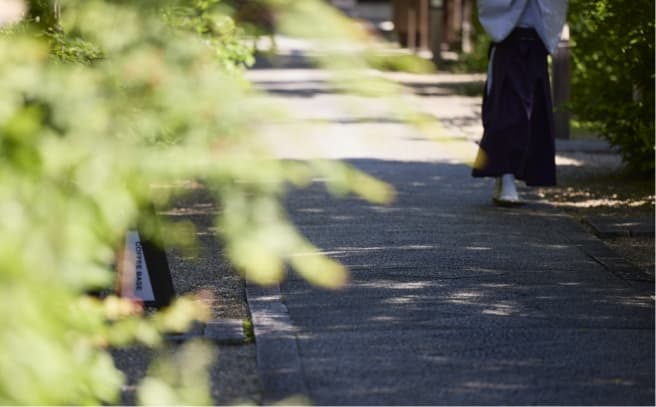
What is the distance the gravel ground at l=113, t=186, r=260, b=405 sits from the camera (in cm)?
512

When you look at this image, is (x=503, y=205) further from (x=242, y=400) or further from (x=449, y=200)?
(x=242, y=400)

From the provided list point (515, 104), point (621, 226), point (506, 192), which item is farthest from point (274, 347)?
point (515, 104)

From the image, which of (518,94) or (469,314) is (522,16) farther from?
(469,314)

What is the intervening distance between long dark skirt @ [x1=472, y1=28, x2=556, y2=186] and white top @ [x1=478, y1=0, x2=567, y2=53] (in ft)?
0.29

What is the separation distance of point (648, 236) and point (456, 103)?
11.0 m

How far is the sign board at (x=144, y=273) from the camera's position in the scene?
606 centimetres

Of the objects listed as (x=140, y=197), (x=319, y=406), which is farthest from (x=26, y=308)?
(x=319, y=406)

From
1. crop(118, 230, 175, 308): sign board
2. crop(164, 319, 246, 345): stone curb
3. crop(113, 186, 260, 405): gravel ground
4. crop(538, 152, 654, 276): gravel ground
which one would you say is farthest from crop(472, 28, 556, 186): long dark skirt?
crop(164, 319, 246, 345): stone curb

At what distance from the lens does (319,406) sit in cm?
482

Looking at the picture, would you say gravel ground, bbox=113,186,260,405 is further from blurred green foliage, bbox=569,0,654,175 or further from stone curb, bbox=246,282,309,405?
blurred green foliage, bbox=569,0,654,175

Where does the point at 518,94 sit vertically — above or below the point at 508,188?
above

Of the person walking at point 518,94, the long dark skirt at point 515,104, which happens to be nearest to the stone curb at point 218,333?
the person walking at point 518,94

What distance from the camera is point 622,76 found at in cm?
1150

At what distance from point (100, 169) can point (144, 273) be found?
4.44m
